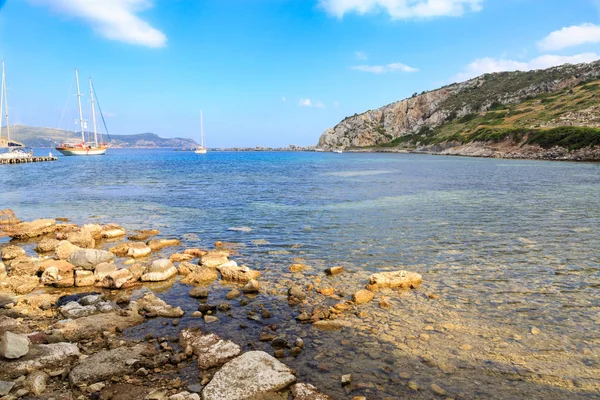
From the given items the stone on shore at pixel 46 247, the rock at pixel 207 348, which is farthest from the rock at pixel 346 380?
the stone on shore at pixel 46 247

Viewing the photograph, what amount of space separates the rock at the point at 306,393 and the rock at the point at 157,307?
16.1ft

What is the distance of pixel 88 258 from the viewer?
1489 centimetres

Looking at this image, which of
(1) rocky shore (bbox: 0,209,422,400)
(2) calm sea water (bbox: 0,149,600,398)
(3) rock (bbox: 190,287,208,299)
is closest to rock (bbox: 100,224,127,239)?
(2) calm sea water (bbox: 0,149,600,398)

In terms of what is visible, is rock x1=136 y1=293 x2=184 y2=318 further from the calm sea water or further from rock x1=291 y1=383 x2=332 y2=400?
the calm sea water

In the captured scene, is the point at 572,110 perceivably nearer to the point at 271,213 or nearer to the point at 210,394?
the point at 271,213

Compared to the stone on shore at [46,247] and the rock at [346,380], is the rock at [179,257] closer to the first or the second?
the stone on shore at [46,247]

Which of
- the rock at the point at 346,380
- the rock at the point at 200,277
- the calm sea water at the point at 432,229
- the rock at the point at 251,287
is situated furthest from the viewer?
the rock at the point at 200,277

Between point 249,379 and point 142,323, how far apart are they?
15.2ft

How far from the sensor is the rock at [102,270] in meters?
13.6

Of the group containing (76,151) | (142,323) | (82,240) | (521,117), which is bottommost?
(142,323)

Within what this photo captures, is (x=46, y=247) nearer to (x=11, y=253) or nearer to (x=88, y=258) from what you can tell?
(x=11, y=253)

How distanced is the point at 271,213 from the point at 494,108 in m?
169

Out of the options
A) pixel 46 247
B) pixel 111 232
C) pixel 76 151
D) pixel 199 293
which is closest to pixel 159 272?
pixel 199 293

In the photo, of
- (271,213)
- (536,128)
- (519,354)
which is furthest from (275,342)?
(536,128)
